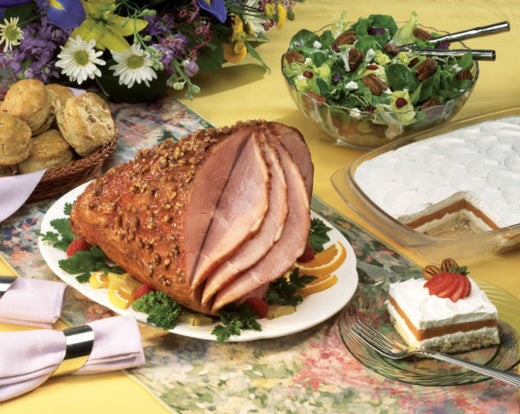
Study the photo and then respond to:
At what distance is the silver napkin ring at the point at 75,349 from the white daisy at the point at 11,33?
1.50 metres

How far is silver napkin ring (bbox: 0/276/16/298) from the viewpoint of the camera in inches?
95.9

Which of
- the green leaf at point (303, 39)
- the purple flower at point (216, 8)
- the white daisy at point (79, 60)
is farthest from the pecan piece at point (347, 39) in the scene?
the white daisy at point (79, 60)

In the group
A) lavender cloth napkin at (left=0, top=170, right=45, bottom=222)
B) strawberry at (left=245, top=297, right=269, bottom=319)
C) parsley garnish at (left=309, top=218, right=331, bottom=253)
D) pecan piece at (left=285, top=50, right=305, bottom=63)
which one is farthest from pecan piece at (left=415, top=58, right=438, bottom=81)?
lavender cloth napkin at (left=0, top=170, right=45, bottom=222)

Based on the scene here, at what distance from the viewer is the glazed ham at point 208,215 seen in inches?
91.6

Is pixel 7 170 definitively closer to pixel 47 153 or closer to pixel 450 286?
pixel 47 153

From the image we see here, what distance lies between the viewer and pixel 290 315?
2.39 meters

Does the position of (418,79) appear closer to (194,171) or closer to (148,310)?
(194,171)

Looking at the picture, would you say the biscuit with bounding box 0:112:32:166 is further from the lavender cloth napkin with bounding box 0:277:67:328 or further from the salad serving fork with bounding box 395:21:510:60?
the salad serving fork with bounding box 395:21:510:60

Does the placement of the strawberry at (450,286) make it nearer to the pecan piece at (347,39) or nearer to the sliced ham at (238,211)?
the sliced ham at (238,211)

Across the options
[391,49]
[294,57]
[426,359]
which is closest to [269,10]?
[294,57]

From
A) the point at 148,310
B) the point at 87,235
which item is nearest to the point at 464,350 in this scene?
the point at 148,310

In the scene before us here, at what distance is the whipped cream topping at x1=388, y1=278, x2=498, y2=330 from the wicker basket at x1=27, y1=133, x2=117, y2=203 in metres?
1.13

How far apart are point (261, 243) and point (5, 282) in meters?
0.68

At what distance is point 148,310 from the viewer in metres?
2.35
